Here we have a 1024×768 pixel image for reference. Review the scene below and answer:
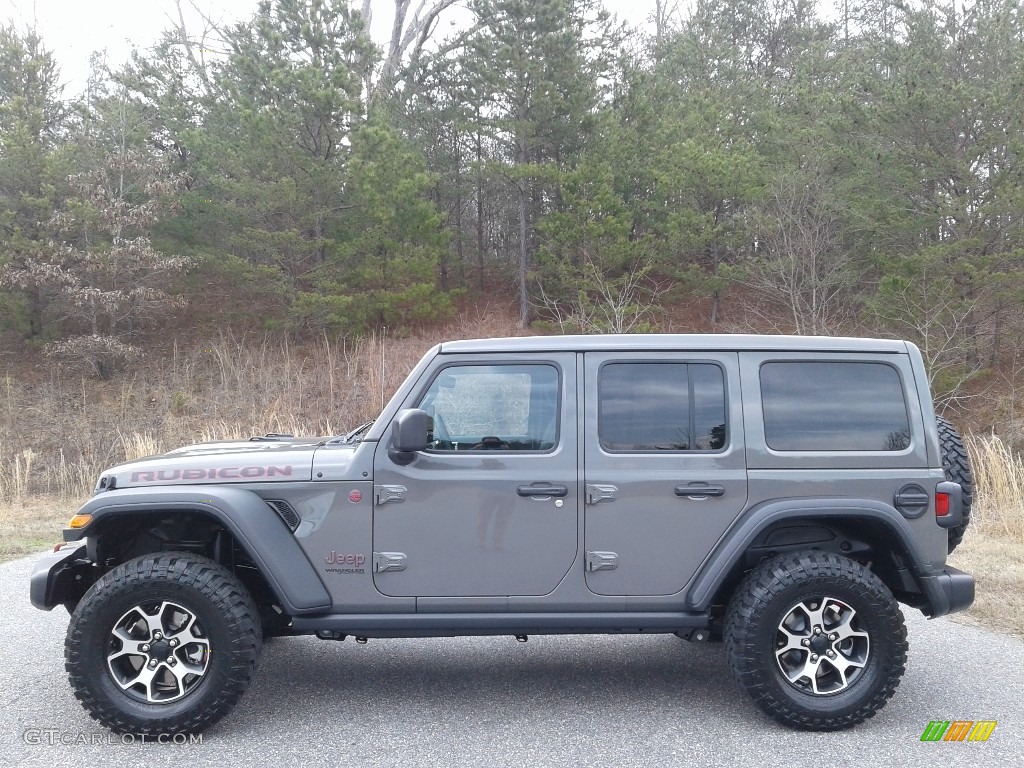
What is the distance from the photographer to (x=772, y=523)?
14.6ft

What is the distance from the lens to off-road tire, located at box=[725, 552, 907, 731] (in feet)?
14.3

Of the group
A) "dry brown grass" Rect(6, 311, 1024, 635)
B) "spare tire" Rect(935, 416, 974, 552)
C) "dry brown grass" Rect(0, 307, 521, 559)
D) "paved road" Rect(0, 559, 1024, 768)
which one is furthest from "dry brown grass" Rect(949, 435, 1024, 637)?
"dry brown grass" Rect(0, 307, 521, 559)

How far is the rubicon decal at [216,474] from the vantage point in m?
4.49

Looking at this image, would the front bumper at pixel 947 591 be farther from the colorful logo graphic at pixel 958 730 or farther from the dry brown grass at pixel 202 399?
the dry brown grass at pixel 202 399

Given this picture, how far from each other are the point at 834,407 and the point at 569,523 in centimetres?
150

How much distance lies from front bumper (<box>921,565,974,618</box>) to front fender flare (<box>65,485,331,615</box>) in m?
2.99

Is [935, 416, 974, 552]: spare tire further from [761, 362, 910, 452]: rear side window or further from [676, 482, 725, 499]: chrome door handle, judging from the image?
[676, 482, 725, 499]: chrome door handle

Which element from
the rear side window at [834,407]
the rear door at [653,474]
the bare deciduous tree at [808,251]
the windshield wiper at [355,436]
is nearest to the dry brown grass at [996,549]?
the rear side window at [834,407]

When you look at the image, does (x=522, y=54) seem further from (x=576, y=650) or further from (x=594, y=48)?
(x=576, y=650)

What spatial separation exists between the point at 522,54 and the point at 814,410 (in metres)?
19.4

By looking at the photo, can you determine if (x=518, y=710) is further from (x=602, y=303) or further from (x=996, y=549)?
(x=602, y=303)

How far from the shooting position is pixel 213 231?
79.4 feet

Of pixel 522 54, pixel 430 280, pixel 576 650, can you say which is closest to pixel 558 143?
pixel 522 54

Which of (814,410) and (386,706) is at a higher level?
(814,410)
